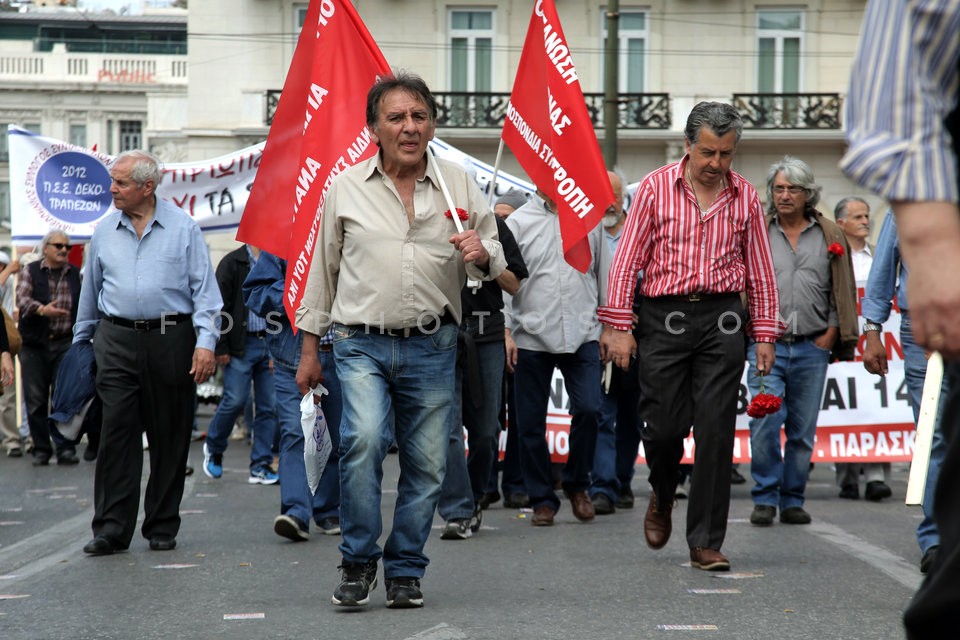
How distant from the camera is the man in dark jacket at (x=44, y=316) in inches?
560

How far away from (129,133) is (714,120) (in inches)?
2388

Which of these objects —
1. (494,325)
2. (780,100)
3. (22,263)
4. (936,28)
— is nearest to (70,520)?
(494,325)

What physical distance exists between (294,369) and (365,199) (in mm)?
A: 2618

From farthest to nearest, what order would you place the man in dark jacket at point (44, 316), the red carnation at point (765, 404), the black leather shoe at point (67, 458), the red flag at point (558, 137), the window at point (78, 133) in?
1. the window at point (78, 133)
2. the man in dark jacket at point (44, 316)
3. the black leather shoe at point (67, 458)
4. the red flag at point (558, 137)
5. the red carnation at point (765, 404)

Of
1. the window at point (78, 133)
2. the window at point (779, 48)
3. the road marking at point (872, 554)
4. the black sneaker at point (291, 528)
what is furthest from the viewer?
the window at point (78, 133)

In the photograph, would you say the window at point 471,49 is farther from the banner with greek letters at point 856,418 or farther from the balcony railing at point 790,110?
the banner with greek letters at point 856,418

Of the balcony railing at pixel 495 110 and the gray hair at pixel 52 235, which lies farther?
the balcony railing at pixel 495 110

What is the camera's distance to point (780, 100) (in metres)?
34.4

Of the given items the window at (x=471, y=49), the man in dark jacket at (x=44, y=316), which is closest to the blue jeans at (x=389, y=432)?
the man in dark jacket at (x=44, y=316)

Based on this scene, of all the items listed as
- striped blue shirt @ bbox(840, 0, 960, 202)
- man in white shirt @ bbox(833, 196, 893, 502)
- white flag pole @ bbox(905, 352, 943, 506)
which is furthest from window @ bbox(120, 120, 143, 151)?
striped blue shirt @ bbox(840, 0, 960, 202)

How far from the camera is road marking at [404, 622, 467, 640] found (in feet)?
17.3

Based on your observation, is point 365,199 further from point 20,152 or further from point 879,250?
point 20,152

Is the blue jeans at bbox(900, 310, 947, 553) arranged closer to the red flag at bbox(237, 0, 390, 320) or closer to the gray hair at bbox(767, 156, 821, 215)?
the gray hair at bbox(767, 156, 821, 215)

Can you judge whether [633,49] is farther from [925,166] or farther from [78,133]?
[78,133]
